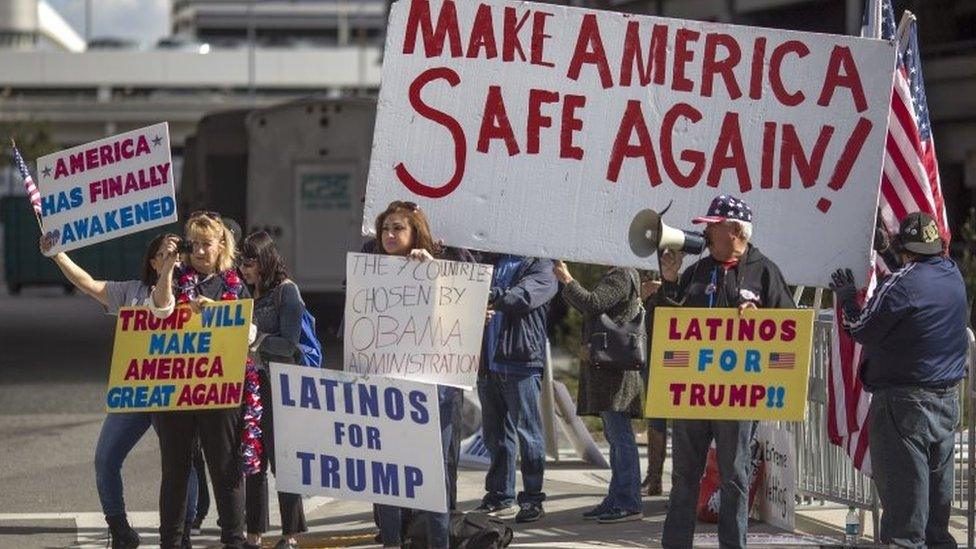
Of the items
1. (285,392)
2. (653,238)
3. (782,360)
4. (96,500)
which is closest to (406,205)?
(285,392)

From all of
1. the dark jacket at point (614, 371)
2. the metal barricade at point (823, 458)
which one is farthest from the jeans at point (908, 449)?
the dark jacket at point (614, 371)

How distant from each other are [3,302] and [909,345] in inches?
1168

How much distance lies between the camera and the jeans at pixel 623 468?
32.0ft

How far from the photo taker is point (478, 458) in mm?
12164

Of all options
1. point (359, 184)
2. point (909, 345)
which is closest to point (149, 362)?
point (909, 345)

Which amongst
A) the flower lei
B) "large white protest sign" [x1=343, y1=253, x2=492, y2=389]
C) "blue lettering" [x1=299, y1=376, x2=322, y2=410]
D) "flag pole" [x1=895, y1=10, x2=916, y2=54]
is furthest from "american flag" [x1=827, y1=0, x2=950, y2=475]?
the flower lei

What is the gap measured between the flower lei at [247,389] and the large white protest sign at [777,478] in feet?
8.78

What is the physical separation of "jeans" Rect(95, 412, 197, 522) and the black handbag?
7.63 feet

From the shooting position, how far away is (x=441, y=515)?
8.23 meters

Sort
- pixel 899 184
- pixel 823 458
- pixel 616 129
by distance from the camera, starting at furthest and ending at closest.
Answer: pixel 823 458, pixel 899 184, pixel 616 129

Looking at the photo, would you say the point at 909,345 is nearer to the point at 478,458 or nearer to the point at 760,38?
the point at 760,38

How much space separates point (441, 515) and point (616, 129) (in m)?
1.96

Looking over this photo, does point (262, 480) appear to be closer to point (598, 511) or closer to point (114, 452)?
point (114, 452)

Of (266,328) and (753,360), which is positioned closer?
(753,360)
